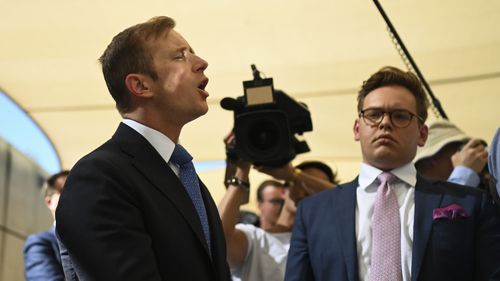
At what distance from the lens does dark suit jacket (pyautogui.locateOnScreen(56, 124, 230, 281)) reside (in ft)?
6.15

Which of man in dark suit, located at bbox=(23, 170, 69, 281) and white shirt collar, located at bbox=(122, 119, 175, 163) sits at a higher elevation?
white shirt collar, located at bbox=(122, 119, 175, 163)

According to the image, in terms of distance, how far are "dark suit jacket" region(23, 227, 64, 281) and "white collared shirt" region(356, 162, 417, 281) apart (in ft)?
4.44

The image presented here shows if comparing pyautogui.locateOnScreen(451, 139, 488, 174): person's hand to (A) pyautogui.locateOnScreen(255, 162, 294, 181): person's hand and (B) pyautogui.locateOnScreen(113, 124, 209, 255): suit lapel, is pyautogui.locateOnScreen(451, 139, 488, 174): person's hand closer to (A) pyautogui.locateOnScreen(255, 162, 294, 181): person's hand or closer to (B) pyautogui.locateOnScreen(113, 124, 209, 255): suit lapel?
(A) pyautogui.locateOnScreen(255, 162, 294, 181): person's hand

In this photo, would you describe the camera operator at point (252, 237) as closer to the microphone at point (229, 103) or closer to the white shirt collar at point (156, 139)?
the microphone at point (229, 103)

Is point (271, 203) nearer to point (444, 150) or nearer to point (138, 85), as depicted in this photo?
point (444, 150)

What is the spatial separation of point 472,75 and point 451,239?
90.0 inches

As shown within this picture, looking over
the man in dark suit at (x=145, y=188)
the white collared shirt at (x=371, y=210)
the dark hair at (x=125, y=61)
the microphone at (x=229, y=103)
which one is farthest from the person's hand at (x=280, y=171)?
the dark hair at (x=125, y=61)

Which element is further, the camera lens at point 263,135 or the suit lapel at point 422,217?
the camera lens at point 263,135

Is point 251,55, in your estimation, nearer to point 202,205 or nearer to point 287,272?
point 287,272

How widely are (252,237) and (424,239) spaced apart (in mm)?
1066

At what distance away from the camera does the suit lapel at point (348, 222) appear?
264 cm

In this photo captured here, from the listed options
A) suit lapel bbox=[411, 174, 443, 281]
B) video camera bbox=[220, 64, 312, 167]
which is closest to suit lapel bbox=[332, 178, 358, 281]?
suit lapel bbox=[411, 174, 443, 281]

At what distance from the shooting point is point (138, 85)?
7.33ft

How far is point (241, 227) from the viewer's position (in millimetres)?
3596
